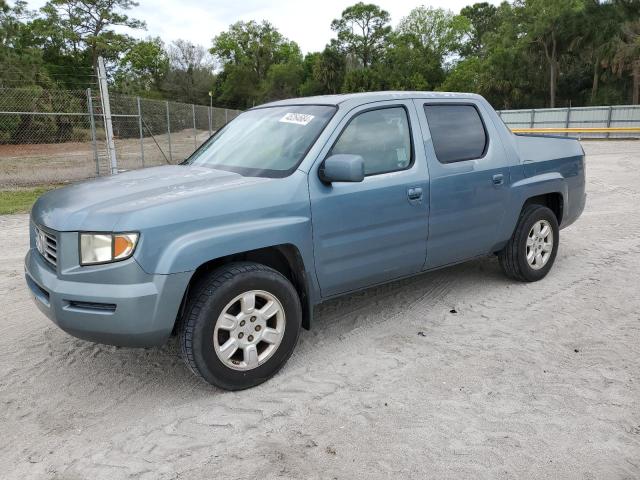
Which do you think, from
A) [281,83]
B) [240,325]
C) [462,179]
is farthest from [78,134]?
[281,83]

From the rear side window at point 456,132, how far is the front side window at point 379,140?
0.29m

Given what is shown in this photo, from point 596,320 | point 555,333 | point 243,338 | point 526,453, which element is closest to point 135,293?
point 243,338

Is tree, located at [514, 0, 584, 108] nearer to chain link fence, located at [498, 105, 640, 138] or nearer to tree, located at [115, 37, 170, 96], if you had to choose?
chain link fence, located at [498, 105, 640, 138]

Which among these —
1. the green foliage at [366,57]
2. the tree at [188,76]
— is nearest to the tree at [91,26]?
the green foliage at [366,57]

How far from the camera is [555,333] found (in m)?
4.07

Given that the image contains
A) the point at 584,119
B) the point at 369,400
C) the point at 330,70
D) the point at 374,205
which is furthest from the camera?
the point at 330,70

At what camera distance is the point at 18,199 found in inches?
425

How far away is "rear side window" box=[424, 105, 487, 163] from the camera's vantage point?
14.1 feet

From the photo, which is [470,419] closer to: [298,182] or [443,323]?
[443,323]

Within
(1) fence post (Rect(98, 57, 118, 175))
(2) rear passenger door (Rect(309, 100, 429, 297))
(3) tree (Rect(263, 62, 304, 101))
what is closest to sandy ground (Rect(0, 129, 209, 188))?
(1) fence post (Rect(98, 57, 118, 175))

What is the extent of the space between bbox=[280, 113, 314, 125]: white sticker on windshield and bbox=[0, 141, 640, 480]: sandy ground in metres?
1.60

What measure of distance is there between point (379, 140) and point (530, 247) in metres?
2.13

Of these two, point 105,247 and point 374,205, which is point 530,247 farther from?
point 105,247

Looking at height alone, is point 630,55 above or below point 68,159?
above
